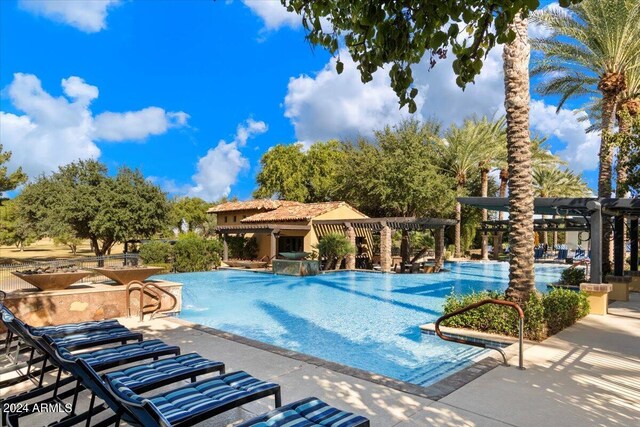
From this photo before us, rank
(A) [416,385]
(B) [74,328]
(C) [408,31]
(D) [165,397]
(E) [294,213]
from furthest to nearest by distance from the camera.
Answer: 1. (E) [294,213]
2. (B) [74,328]
3. (A) [416,385]
4. (D) [165,397]
5. (C) [408,31]

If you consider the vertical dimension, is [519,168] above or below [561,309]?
above

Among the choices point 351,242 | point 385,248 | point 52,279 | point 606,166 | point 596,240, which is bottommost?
point 52,279

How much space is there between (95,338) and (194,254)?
2084 centimetres

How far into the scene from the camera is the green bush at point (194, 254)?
25.5 m

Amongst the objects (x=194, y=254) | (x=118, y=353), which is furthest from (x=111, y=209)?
(x=118, y=353)

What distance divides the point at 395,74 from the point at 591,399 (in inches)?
182

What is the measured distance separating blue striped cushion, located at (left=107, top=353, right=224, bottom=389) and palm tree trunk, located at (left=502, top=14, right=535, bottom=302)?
6928 millimetres


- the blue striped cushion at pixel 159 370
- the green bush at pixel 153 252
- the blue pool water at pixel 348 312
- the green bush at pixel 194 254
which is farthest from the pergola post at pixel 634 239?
the green bush at pixel 153 252

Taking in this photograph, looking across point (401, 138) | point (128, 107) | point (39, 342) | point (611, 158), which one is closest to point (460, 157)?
point (401, 138)

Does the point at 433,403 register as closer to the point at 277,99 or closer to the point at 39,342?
the point at 39,342

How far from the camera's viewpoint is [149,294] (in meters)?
10.2

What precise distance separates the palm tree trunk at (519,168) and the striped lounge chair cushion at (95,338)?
7538 mm

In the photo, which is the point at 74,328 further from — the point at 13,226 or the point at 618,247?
the point at 13,226

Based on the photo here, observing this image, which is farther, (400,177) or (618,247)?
(400,177)
